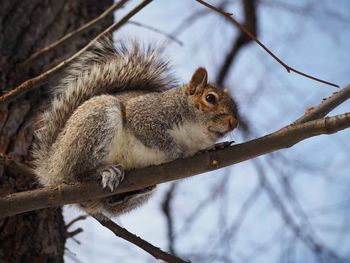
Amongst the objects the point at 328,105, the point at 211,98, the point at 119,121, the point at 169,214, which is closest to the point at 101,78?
the point at 119,121

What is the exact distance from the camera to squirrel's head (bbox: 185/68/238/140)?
6.41 ft

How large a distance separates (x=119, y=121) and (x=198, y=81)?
1.26ft

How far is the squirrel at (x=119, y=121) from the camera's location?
6.14 ft

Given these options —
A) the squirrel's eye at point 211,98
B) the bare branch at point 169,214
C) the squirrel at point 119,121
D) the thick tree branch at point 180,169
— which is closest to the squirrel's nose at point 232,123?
the squirrel at point 119,121

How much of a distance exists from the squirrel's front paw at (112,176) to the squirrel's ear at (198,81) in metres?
0.48

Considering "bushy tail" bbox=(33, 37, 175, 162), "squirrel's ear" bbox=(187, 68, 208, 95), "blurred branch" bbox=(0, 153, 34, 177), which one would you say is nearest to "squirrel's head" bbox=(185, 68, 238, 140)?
"squirrel's ear" bbox=(187, 68, 208, 95)

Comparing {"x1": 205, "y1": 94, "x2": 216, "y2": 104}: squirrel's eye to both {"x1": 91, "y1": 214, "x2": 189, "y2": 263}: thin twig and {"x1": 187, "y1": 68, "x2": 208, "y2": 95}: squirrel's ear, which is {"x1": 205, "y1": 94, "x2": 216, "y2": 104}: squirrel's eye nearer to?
{"x1": 187, "y1": 68, "x2": 208, "y2": 95}: squirrel's ear

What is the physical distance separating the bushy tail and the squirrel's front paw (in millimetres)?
356

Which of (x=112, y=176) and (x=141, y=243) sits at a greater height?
(x=112, y=176)

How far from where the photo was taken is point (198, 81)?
2.14 meters

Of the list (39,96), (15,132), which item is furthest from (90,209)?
(39,96)

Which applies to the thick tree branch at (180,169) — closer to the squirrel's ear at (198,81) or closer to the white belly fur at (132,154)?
the white belly fur at (132,154)

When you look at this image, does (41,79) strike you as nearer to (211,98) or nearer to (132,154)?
(132,154)

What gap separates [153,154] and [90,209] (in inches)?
12.7
